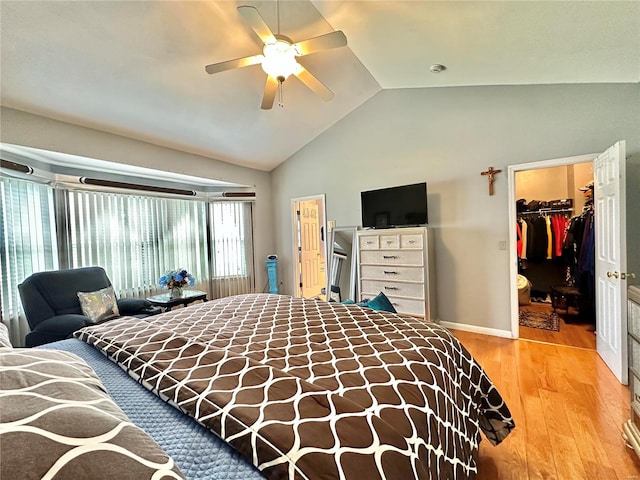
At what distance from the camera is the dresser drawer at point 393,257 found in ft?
11.8

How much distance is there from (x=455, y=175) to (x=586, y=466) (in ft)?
9.61

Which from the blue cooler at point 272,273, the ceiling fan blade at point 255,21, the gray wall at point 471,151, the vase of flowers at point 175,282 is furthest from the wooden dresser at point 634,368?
→ the blue cooler at point 272,273

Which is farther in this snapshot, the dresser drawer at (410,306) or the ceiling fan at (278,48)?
the dresser drawer at (410,306)

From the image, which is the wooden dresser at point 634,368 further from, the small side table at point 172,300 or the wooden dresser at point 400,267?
the small side table at point 172,300

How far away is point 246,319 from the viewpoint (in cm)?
173

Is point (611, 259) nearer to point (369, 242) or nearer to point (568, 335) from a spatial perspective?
point (568, 335)

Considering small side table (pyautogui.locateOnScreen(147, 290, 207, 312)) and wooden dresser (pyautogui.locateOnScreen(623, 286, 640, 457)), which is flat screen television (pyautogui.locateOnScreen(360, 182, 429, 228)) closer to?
wooden dresser (pyautogui.locateOnScreen(623, 286, 640, 457))

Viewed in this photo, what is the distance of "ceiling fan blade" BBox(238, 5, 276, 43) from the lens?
5.96ft

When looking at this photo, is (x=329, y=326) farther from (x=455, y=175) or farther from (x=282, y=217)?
(x=282, y=217)

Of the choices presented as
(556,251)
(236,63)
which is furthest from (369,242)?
(556,251)

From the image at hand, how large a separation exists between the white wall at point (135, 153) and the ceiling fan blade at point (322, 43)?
2.55 m

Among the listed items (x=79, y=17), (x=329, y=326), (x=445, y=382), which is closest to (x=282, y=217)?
(x=79, y=17)

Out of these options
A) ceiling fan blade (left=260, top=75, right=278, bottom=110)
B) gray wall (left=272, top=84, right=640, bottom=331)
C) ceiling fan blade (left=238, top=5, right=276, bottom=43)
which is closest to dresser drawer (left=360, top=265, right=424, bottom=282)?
gray wall (left=272, top=84, right=640, bottom=331)

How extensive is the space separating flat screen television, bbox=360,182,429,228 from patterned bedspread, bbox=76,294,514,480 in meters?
2.32
